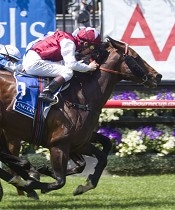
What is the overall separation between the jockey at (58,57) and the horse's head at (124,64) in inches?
7.8

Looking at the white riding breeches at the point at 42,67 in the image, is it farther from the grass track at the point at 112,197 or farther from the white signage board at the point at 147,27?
the white signage board at the point at 147,27

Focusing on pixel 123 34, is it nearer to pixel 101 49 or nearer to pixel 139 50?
pixel 139 50

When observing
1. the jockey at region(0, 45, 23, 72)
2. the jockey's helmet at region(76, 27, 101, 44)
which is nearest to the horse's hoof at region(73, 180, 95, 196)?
the jockey at region(0, 45, 23, 72)

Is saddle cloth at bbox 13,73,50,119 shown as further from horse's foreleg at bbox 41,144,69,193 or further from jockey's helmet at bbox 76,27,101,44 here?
jockey's helmet at bbox 76,27,101,44

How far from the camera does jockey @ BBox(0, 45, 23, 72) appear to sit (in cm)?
943

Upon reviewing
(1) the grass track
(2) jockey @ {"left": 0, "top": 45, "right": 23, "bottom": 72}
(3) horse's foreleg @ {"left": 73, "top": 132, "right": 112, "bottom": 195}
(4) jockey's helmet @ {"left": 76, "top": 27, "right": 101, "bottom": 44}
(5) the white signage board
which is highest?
(4) jockey's helmet @ {"left": 76, "top": 27, "right": 101, "bottom": 44}

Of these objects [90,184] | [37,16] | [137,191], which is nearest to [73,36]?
[90,184]

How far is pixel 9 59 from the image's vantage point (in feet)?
31.3

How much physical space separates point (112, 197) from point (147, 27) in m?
3.87

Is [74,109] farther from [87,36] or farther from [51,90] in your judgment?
[87,36]

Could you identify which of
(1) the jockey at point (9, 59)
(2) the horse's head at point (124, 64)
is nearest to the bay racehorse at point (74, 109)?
(2) the horse's head at point (124, 64)

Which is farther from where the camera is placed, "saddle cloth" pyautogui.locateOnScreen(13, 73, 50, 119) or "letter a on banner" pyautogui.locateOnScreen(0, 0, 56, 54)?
"letter a on banner" pyautogui.locateOnScreen(0, 0, 56, 54)

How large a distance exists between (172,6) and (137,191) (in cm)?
369

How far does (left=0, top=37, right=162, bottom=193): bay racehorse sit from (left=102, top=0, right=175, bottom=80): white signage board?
11.2ft
